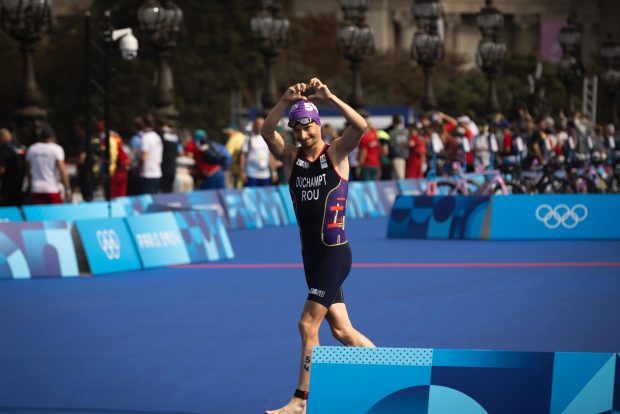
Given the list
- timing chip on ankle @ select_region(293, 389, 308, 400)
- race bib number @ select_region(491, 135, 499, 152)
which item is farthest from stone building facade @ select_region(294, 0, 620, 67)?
timing chip on ankle @ select_region(293, 389, 308, 400)

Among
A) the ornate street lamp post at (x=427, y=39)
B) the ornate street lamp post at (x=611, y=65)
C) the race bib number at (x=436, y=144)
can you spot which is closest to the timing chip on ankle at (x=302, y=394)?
the race bib number at (x=436, y=144)

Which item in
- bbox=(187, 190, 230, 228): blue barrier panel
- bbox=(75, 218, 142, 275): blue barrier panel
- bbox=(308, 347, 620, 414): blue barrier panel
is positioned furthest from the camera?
bbox=(187, 190, 230, 228): blue barrier panel

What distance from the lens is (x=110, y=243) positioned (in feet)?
67.8

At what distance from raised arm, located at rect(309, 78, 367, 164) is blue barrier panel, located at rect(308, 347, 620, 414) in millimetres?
2073

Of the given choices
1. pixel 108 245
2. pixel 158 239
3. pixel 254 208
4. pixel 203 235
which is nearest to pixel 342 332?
pixel 108 245

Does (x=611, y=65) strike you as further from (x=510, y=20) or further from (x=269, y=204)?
(x=510, y=20)

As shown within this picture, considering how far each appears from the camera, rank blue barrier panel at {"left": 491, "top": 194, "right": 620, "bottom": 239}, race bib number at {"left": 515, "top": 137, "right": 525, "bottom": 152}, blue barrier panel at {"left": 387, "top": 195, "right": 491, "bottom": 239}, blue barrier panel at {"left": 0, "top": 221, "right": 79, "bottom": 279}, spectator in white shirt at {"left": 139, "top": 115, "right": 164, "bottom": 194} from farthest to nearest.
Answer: race bib number at {"left": 515, "top": 137, "right": 525, "bottom": 152}, spectator in white shirt at {"left": 139, "top": 115, "right": 164, "bottom": 194}, blue barrier panel at {"left": 387, "top": 195, "right": 491, "bottom": 239}, blue barrier panel at {"left": 491, "top": 194, "right": 620, "bottom": 239}, blue barrier panel at {"left": 0, "top": 221, "right": 79, "bottom": 279}

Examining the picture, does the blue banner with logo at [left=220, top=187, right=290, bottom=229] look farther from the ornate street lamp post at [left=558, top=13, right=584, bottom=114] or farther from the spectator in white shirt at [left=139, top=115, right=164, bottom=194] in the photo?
the ornate street lamp post at [left=558, top=13, right=584, bottom=114]

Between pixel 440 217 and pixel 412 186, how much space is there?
29.9 ft

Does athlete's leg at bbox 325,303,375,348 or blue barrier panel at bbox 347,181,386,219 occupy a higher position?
athlete's leg at bbox 325,303,375,348

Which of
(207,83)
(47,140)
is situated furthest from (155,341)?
(207,83)

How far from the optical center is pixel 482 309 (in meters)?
16.1

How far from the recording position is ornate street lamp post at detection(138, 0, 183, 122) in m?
32.6

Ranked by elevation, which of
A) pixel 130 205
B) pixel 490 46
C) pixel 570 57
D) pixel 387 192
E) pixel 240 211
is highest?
pixel 130 205
